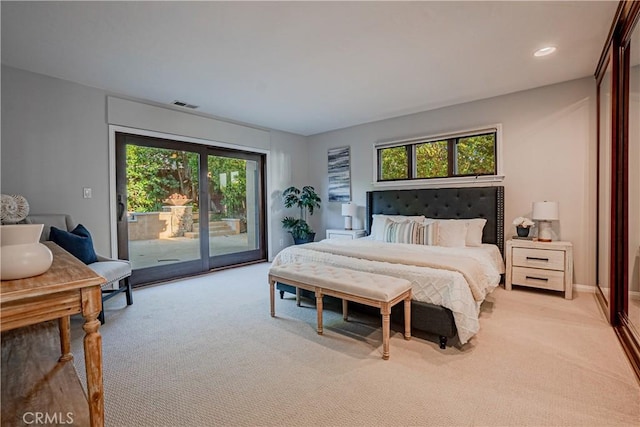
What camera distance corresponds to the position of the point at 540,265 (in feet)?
11.3

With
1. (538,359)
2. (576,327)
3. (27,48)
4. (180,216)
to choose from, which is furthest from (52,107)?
(576,327)

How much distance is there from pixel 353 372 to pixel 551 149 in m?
3.57

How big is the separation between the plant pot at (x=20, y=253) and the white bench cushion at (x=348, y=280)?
1.75 metres

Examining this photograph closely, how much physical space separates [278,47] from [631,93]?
2.80 meters

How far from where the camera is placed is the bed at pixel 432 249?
2.27 m

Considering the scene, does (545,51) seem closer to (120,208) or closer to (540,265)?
(540,265)

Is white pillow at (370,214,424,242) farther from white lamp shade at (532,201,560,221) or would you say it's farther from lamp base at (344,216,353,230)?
white lamp shade at (532,201,560,221)

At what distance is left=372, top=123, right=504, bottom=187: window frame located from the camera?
4.02 meters

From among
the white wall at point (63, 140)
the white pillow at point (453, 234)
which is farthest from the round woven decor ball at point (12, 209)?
the white pillow at point (453, 234)

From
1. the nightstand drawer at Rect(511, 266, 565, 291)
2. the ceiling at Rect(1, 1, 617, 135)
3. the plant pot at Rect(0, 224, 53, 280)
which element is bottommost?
the nightstand drawer at Rect(511, 266, 565, 291)

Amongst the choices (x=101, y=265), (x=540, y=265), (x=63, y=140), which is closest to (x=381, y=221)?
(x=540, y=265)

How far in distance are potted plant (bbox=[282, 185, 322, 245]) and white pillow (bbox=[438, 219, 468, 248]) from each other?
262cm

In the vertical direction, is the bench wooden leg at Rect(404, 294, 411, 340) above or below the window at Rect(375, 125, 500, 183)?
below

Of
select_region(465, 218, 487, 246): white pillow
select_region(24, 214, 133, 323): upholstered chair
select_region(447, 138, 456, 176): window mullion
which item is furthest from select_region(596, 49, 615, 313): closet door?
select_region(24, 214, 133, 323): upholstered chair
